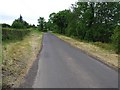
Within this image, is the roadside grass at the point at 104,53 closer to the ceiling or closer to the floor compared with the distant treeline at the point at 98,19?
closer to the floor

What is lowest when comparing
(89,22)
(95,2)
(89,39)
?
(89,39)

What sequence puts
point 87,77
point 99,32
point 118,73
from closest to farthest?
point 87,77 < point 118,73 < point 99,32

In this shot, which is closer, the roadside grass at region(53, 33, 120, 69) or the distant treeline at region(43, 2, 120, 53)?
the roadside grass at region(53, 33, 120, 69)

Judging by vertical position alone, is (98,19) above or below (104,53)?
above

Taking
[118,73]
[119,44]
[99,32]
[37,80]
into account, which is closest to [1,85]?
[37,80]

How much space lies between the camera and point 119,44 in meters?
25.0

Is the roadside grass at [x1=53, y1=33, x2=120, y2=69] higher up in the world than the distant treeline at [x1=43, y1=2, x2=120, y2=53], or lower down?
lower down

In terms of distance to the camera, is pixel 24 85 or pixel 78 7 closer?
pixel 24 85

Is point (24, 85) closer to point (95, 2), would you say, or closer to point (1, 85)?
point (1, 85)

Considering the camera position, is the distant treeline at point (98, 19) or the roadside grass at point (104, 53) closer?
the roadside grass at point (104, 53)

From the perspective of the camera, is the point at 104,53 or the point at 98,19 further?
the point at 98,19

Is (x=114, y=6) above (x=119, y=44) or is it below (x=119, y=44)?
above

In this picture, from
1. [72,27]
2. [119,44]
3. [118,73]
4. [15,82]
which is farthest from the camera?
[72,27]

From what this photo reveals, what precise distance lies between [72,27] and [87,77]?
45731 mm
